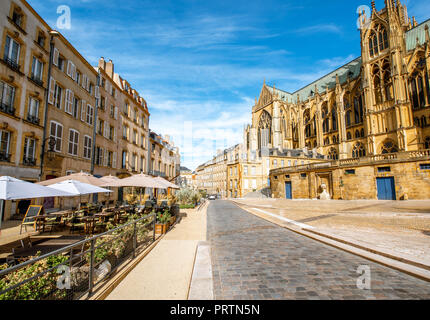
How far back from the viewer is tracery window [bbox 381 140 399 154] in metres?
31.2

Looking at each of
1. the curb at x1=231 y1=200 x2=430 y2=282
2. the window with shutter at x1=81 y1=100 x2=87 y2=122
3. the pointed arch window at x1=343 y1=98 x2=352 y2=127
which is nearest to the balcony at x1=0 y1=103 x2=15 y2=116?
the window with shutter at x1=81 y1=100 x2=87 y2=122

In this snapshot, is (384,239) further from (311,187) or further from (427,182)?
(311,187)

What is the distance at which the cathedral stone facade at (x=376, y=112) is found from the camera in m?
25.2

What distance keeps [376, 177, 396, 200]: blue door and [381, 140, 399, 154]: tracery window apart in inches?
592

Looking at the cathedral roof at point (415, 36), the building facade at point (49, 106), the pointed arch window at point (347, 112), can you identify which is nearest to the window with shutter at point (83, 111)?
the building facade at point (49, 106)

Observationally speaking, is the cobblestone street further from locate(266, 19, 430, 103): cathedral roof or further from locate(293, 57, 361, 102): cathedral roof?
locate(293, 57, 361, 102): cathedral roof

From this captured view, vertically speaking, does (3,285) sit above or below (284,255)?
above

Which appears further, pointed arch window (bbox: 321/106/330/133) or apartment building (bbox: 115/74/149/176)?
pointed arch window (bbox: 321/106/330/133)

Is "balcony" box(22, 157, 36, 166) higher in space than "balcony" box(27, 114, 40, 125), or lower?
lower

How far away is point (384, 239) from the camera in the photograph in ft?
20.4

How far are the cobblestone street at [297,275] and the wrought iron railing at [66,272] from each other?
2020 mm

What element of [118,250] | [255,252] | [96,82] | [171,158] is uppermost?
[96,82]
